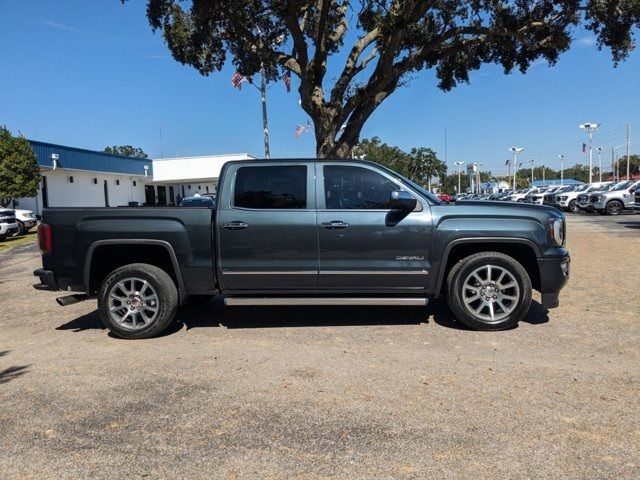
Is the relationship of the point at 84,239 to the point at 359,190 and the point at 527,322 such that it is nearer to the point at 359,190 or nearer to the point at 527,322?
the point at 359,190

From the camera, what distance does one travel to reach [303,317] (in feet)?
21.7

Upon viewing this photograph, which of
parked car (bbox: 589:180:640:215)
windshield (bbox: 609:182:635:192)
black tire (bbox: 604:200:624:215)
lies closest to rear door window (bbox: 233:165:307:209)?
parked car (bbox: 589:180:640:215)

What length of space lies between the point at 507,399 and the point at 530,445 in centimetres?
70

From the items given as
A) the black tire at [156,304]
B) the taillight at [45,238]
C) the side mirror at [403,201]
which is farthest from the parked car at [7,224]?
the side mirror at [403,201]

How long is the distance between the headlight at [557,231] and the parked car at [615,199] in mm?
24304

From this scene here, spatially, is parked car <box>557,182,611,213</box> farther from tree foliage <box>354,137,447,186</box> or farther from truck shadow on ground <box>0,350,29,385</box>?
tree foliage <box>354,137,447,186</box>

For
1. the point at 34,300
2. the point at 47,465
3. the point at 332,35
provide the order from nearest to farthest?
the point at 47,465
the point at 34,300
the point at 332,35

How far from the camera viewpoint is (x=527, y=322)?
620 centimetres

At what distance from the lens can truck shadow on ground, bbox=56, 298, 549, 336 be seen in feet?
20.7

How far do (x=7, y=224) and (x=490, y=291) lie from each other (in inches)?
797

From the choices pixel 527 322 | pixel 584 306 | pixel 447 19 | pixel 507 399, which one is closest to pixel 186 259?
pixel 507 399

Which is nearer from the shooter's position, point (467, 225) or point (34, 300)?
point (467, 225)

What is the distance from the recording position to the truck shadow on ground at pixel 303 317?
6.30 meters

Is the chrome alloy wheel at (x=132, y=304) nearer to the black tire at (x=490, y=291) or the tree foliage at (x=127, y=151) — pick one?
the black tire at (x=490, y=291)
